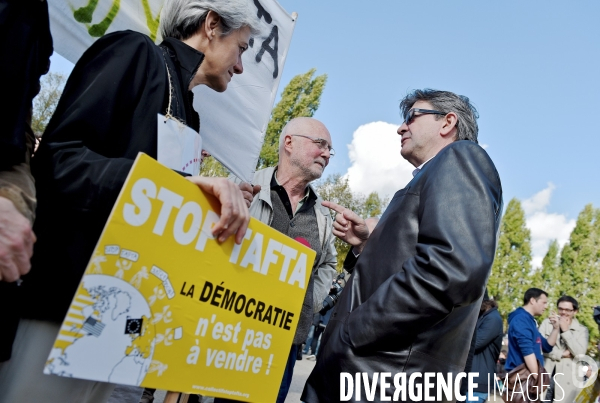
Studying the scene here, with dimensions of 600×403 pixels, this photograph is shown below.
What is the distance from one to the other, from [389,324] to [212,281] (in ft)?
2.36

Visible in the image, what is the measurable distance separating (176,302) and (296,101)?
87.3 ft

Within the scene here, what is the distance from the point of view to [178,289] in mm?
1305

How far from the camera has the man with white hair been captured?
3.48 meters

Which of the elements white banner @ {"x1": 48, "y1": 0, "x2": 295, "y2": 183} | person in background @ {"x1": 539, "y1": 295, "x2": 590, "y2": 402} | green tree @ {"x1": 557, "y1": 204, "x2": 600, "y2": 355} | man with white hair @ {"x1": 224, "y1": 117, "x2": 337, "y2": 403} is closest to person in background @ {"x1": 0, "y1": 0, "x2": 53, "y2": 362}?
white banner @ {"x1": 48, "y1": 0, "x2": 295, "y2": 183}

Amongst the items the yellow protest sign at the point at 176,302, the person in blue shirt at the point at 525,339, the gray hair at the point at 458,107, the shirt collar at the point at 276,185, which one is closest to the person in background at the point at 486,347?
the person in blue shirt at the point at 525,339

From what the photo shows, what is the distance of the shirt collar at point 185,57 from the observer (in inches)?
69.2

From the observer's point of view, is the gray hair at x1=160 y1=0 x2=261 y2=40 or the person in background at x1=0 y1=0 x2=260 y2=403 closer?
the person in background at x1=0 y1=0 x2=260 y2=403

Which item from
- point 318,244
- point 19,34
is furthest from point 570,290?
point 19,34

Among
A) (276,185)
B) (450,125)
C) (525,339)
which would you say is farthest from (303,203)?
(525,339)

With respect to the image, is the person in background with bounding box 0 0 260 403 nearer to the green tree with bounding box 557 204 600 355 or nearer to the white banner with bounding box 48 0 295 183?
the white banner with bounding box 48 0 295 183

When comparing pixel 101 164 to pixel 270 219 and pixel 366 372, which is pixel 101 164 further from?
pixel 270 219

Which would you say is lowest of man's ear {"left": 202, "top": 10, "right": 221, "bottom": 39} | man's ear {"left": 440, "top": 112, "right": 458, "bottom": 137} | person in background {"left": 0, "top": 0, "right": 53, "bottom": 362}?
person in background {"left": 0, "top": 0, "right": 53, "bottom": 362}

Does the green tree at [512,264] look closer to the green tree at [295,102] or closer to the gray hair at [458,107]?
the green tree at [295,102]

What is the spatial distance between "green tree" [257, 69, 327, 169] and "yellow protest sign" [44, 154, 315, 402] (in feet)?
77.4
